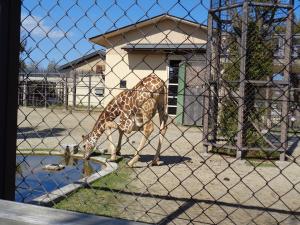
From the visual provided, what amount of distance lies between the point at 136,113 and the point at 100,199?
3153 mm

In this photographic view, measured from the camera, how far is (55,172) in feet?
23.2

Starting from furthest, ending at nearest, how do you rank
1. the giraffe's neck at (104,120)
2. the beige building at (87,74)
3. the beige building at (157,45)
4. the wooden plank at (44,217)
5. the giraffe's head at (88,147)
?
the giraffe's neck at (104,120) < the giraffe's head at (88,147) < the beige building at (87,74) < the beige building at (157,45) < the wooden plank at (44,217)

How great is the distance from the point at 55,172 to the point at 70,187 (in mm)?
1884

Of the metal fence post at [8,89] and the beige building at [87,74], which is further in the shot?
the beige building at [87,74]

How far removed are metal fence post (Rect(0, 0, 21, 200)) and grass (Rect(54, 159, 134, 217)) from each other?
76.8 inches

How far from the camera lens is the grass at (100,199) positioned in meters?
4.59

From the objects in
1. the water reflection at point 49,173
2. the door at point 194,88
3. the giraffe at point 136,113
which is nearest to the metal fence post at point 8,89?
the water reflection at point 49,173

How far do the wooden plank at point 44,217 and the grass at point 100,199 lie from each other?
265cm

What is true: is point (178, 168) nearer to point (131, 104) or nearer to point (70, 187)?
point (131, 104)

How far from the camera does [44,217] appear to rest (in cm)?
172

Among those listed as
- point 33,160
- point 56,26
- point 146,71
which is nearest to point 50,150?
point 33,160

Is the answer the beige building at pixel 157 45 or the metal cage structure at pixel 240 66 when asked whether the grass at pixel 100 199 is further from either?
the metal cage structure at pixel 240 66

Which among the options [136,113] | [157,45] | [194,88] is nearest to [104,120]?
[136,113]

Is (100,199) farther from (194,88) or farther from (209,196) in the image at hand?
(194,88)
